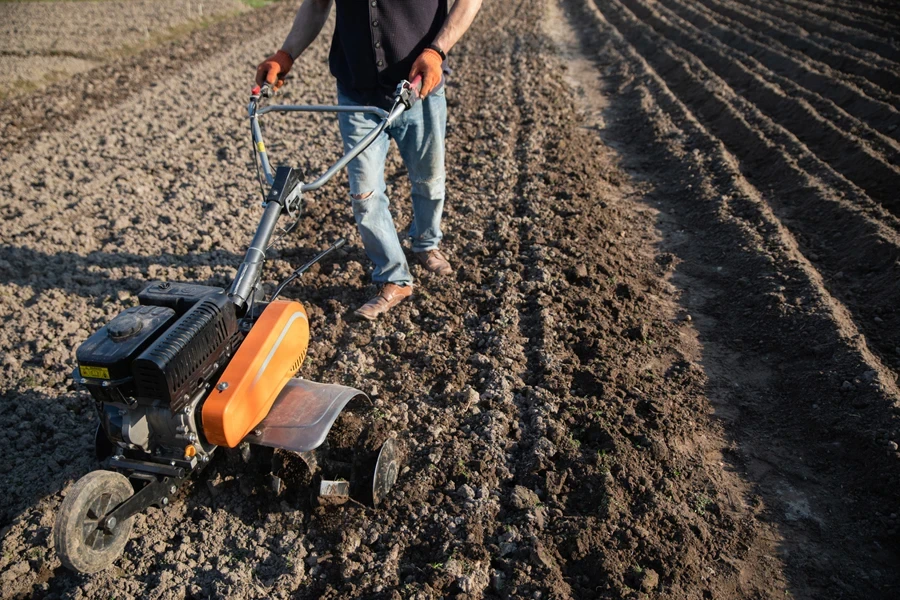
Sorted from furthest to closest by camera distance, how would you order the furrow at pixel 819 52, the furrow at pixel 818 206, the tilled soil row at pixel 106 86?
1. the furrow at pixel 819 52
2. the tilled soil row at pixel 106 86
3. the furrow at pixel 818 206

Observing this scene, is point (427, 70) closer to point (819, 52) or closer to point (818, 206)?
point (818, 206)

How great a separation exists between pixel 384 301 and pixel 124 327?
1885 millimetres

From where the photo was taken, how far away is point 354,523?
2809 mm

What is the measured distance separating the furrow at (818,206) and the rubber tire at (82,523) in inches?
149

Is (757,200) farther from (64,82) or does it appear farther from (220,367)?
(64,82)

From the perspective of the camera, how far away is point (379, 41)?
11.9 ft

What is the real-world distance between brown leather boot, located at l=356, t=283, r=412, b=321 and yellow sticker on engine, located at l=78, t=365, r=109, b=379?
187cm

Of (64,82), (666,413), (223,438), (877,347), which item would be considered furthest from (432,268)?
(64,82)

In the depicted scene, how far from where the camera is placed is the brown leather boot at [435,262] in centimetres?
454

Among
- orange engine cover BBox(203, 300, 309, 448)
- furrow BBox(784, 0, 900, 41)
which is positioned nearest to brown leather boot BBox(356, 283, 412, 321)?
orange engine cover BBox(203, 300, 309, 448)

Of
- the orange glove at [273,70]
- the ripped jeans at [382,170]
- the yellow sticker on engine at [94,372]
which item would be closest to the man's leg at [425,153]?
the ripped jeans at [382,170]

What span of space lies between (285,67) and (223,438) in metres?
2.13

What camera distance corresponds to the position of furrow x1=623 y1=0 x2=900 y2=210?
222 inches

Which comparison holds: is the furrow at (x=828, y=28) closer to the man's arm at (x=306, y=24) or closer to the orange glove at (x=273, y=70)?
the man's arm at (x=306, y=24)
